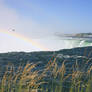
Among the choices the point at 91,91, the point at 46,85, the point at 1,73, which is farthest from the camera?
the point at 1,73

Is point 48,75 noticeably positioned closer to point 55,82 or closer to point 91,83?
point 55,82

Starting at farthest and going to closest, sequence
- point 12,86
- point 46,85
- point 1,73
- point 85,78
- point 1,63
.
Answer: point 1,63
point 1,73
point 85,78
point 46,85
point 12,86

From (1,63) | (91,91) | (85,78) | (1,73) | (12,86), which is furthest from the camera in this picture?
(1,63)

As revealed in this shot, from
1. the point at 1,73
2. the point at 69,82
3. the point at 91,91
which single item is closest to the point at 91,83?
the point at 91,91

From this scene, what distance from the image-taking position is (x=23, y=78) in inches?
160

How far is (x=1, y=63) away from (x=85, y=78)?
3.85 m

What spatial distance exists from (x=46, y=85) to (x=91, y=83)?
4.10 ft

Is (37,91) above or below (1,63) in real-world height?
below

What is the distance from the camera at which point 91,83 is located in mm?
4984

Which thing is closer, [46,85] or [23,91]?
[23,91]

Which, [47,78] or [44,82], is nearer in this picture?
[44,82]

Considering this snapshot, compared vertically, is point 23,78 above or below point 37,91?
above

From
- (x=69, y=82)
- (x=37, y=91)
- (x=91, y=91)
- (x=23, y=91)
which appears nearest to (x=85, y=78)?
(x=69, y=82)

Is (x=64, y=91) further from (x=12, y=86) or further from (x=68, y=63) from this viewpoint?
(x=68, y=63)
